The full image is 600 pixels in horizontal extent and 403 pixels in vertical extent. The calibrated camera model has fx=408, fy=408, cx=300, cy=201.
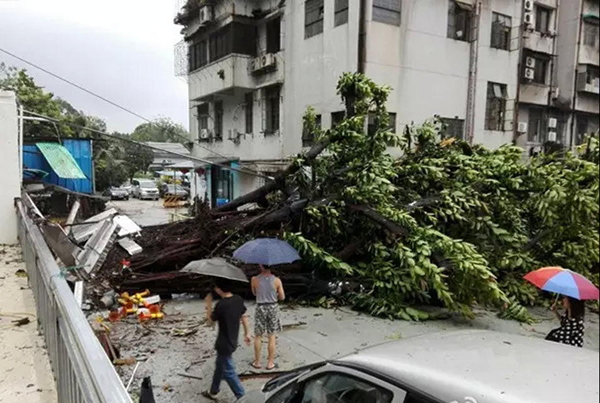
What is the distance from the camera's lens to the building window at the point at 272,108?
1.86 meters

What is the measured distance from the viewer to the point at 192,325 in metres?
3.92

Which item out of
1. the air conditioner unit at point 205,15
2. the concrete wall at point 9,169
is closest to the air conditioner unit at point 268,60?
the air conditioner unit at point 205,15

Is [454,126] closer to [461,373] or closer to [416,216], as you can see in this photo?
[461,373]

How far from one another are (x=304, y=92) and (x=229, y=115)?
66cm

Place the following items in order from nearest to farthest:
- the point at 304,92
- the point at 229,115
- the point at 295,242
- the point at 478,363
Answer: the point at 478,363, the point at 304,92, the point at 229,115, the point at 295,242

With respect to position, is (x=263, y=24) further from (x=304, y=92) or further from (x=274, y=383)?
(x=274, y=383)

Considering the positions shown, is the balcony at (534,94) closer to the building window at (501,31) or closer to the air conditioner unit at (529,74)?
the air conditioner unit at (529,74)

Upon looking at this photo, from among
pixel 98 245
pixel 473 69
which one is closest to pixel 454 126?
pixel 473 69

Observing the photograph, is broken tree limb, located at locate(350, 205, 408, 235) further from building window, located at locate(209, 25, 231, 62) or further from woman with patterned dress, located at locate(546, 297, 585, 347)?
woman with patterned dress, located at locate(546, 297, 585, 347)

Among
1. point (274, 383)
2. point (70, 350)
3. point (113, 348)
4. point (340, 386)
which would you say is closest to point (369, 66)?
point (340, 386)

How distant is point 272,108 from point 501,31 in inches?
42.5

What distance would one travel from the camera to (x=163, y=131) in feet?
7.08

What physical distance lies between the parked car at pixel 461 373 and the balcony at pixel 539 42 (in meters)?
0.58

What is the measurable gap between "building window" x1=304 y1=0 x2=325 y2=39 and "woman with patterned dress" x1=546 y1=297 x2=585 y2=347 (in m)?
1.21
